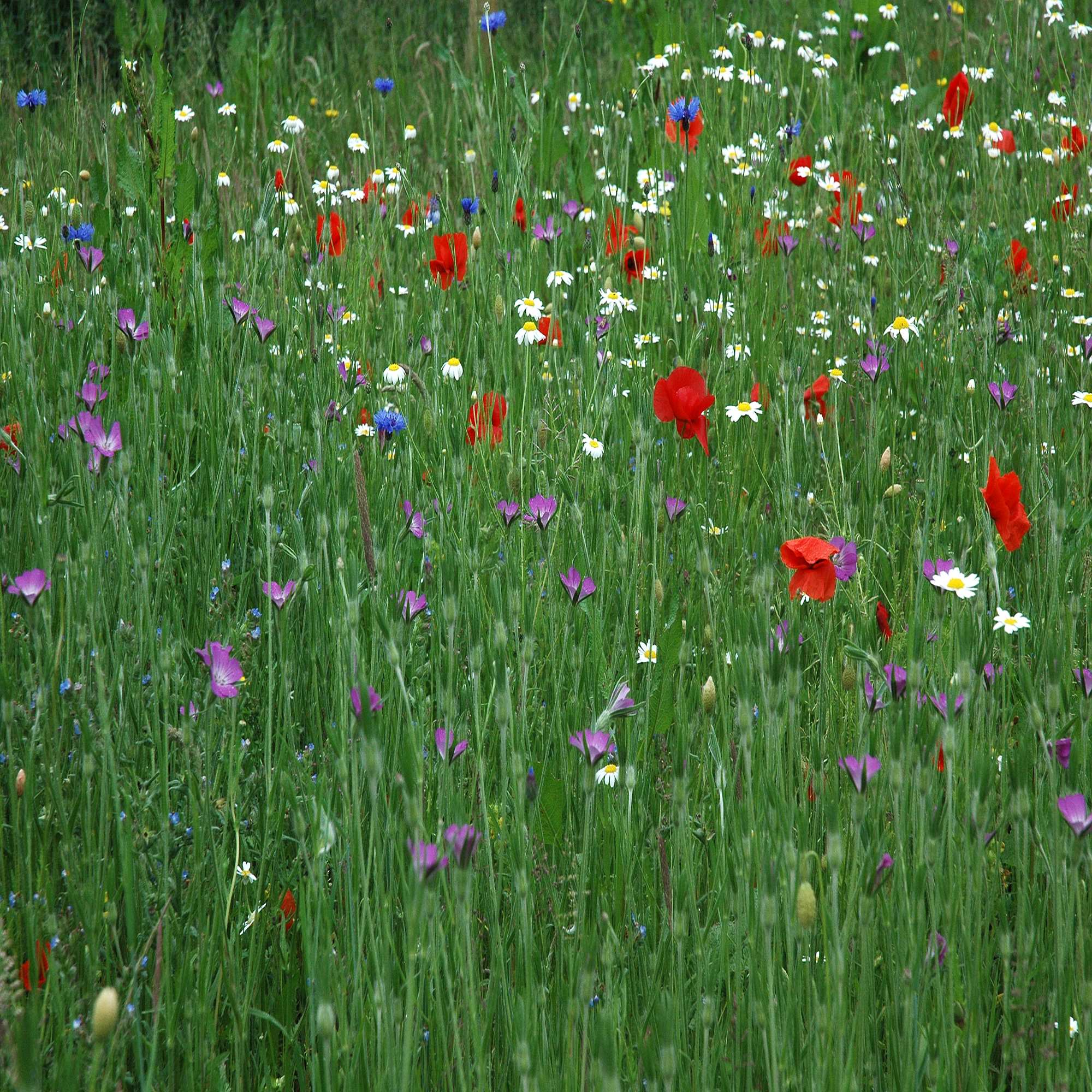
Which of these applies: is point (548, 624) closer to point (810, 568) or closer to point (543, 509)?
point (543, 509)

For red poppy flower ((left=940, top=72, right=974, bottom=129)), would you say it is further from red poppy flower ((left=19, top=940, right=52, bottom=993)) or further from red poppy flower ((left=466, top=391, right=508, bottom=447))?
red poppy flower ((left=19, top=940, right=52, bottom=993))

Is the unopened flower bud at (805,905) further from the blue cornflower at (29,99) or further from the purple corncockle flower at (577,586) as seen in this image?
the blue cornflower at (29,99)

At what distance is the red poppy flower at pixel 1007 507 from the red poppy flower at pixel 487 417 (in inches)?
31.4

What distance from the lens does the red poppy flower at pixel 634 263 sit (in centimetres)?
264

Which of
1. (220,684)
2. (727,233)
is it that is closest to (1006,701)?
(220,684)

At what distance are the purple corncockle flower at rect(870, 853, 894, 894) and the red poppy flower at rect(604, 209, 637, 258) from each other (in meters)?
1.83

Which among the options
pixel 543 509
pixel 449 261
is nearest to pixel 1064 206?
pixel 449 261

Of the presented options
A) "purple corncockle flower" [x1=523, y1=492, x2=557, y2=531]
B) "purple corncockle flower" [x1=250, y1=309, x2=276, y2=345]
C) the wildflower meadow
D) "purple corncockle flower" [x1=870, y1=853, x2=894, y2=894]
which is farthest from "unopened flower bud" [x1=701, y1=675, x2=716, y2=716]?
"purple corncockle flower" [x1=250, y1=309, x2=276, y2=345]

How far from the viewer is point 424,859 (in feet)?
2.87

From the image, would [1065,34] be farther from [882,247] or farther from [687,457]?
[687,457]

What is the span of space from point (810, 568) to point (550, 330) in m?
0.90

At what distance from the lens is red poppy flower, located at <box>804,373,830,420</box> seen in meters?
2.22

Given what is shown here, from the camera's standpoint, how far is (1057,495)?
1.33 meters

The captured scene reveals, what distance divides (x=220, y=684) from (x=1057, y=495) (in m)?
1.01
